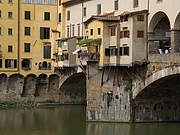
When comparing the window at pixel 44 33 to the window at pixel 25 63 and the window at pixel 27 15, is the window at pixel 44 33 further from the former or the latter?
the window at pixel 25 63

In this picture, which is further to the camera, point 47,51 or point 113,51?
point 47,51

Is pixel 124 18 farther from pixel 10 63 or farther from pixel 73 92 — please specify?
pixel 10 63

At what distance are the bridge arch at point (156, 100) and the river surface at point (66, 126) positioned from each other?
3.31 ft

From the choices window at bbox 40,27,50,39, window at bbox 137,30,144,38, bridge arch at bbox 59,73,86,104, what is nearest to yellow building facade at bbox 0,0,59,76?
window at bbox 40,27,50,39

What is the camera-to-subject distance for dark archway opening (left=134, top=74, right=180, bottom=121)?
43.5m

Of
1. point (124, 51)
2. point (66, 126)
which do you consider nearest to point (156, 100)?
point (124, 51)

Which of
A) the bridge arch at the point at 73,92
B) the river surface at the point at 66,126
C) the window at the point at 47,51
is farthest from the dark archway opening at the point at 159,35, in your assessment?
the window at the point at 47,51

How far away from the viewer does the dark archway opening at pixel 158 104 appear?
43.5 m

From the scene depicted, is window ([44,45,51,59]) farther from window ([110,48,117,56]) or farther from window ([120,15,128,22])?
window ([120,15,128,22])

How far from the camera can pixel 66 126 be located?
45.3 m

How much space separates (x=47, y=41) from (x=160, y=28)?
82.7ft

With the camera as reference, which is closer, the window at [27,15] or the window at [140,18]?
the window at [140,18]

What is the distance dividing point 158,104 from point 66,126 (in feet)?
27.6

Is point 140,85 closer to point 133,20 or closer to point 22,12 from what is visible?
point 133,20
